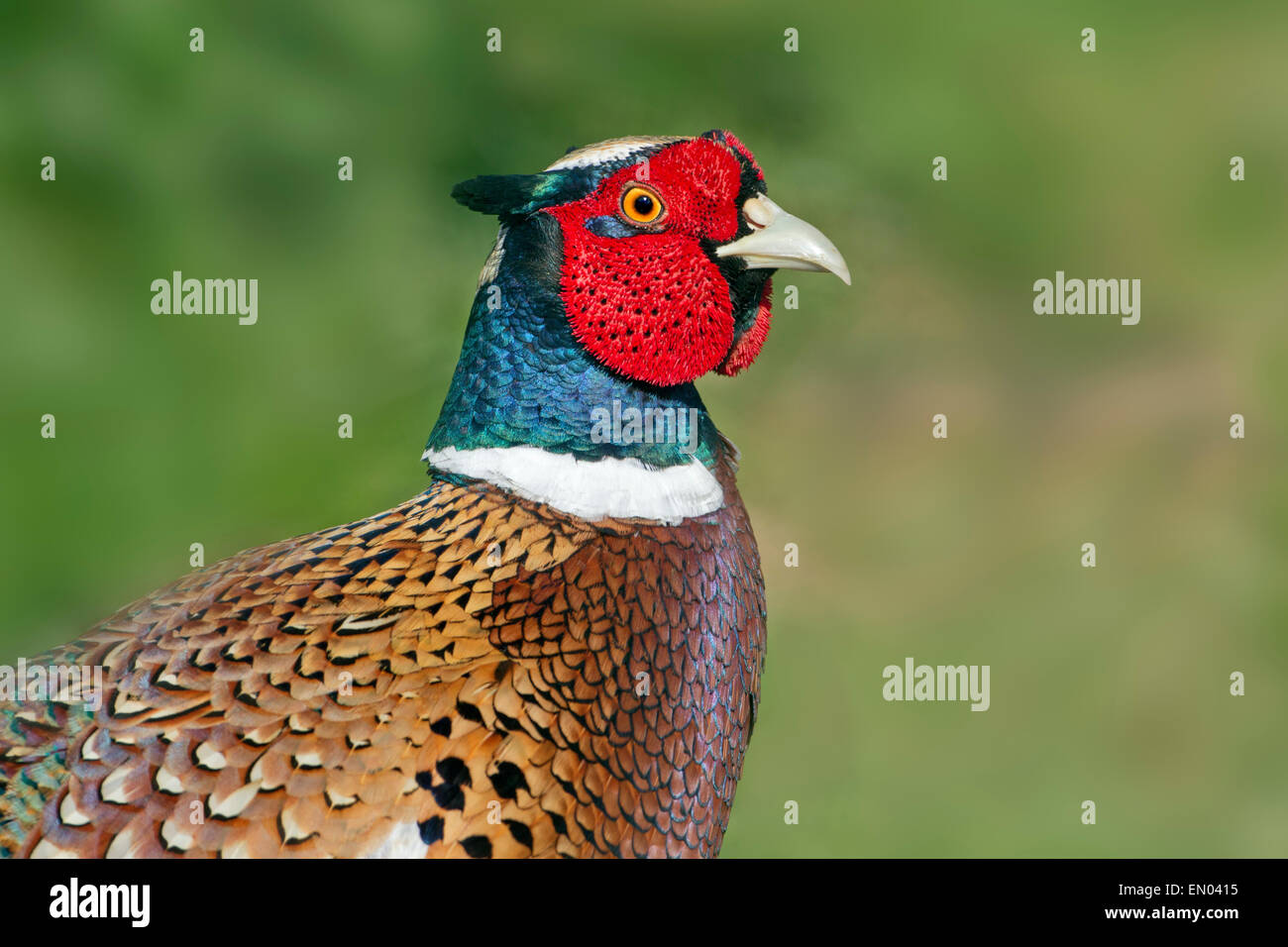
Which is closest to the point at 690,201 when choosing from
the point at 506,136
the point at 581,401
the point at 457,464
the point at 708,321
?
the point at 708,321

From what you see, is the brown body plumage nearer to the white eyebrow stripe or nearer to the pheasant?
the pheasant

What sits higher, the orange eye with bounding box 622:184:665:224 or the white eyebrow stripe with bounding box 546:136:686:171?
the white eyebrow stripe with bounding box 546:136:686:171

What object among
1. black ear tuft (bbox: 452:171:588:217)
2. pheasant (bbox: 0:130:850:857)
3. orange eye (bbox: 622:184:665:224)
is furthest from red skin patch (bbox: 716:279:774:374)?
black ear tuft (bbox: 452:171:588:217)

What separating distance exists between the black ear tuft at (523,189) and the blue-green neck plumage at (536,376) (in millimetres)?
42

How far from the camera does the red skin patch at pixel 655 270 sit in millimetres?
2426

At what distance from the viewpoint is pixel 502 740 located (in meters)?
2.13

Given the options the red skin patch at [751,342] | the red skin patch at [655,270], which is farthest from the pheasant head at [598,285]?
the red skin patch at [751,342]

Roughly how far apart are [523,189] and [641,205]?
0.25 meters

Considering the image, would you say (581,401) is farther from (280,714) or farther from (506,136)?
(506,136)

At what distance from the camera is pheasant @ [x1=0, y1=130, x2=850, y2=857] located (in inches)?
81.4

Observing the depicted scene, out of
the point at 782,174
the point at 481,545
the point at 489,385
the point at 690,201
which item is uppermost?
the point at 782,174

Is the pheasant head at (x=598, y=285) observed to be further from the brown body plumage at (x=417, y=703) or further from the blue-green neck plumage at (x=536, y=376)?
the brown body plumage at (x=417, y=703)

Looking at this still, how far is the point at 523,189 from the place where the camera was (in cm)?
245

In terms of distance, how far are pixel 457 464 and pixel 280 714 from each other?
0.67 metres
